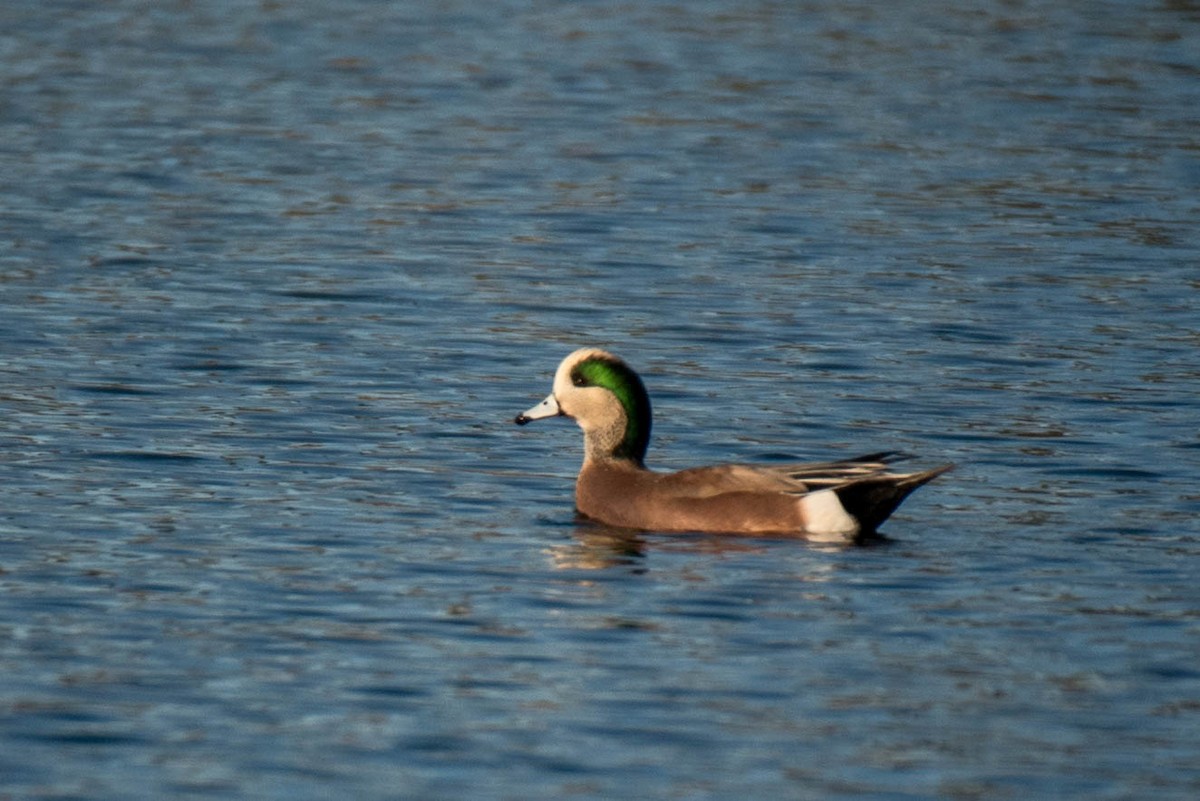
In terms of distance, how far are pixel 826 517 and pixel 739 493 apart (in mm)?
393

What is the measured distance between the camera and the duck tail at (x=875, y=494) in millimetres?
9727

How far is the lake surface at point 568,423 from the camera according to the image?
7.27 metres

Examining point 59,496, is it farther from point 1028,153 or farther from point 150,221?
point 1028,153

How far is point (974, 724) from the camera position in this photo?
7.30 meters

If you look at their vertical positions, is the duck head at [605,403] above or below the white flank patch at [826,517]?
Answer: above

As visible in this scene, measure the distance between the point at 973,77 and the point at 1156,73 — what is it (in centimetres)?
203

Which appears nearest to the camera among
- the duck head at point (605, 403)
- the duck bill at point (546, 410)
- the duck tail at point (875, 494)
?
the duck tail at point (875, 494)

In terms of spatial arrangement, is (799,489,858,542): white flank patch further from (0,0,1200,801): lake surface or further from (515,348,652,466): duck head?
(515,348,652,466): duck head

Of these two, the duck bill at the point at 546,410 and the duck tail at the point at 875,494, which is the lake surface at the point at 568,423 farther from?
the duck bill at the point at 546,410

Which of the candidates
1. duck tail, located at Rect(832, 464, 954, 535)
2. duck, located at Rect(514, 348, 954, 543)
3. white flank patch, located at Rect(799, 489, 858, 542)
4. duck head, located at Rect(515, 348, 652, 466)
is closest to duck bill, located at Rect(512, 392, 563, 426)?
duck head, located at Rect(515, 348, 652, 466)

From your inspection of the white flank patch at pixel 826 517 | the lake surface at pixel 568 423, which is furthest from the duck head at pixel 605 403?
the white flank patch at pixel 826 517

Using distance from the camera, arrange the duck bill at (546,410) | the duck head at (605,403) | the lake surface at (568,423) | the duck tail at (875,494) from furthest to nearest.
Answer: the duck bill at (546,410), the duck head at (605,403), the duck tail at (875,494), the lake surface at (568,423)

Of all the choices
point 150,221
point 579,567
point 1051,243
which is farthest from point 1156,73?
point 579,567

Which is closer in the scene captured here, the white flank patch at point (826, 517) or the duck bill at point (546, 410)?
the white flank patch at point (826, 517)
